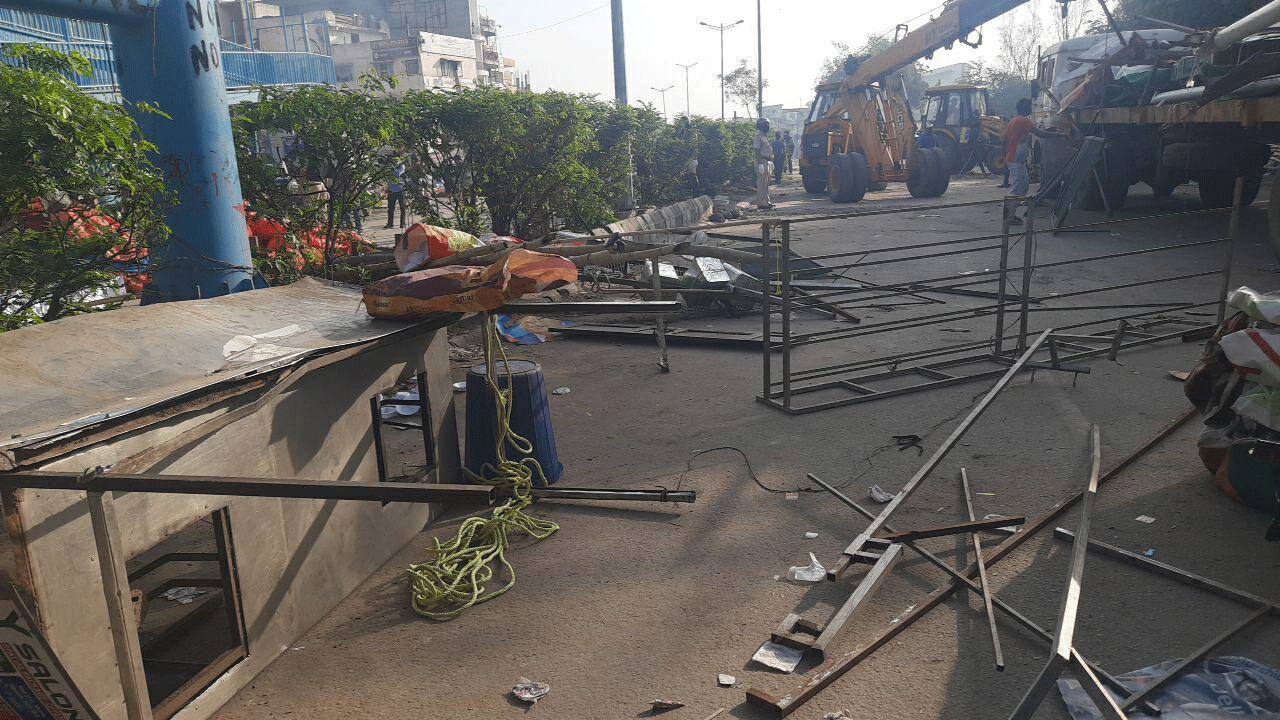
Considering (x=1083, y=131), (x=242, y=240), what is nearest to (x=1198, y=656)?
(x=242, y=240)

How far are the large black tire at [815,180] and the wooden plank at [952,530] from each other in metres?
21.7

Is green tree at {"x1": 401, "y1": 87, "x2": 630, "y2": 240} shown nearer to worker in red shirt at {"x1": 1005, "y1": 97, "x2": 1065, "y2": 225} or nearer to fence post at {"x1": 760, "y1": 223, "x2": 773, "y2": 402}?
fence post at {"x1": 760, "y1": 223, "x2": 773, "y2": 402}

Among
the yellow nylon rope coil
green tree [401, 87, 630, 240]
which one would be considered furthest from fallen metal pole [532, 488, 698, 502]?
green tree [401, 87, 630, 240]

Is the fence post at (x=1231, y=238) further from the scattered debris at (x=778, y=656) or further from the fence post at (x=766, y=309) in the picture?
the scattered debris at (x=778, y=656)

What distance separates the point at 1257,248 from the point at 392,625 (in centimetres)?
1268

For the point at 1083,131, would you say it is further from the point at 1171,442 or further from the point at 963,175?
the point at 963,175

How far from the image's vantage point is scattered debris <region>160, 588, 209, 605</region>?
4230mm

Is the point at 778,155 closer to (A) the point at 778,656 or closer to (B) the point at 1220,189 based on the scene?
(B) the point at 1220,189

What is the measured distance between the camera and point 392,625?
3834 mm

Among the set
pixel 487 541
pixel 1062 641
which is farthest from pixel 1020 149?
pixel 1062 641

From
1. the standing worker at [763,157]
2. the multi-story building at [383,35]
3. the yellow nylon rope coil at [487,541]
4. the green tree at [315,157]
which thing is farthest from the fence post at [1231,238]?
the multi-story building at [383,35]

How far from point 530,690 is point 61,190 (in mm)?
3387

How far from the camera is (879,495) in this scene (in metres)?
4.87

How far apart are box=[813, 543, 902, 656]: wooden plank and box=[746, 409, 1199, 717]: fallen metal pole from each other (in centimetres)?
9
